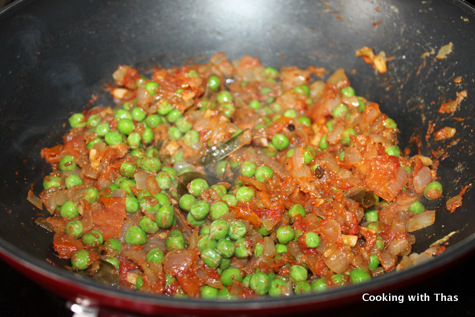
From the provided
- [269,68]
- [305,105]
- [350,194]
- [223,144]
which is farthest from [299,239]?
[269,68]

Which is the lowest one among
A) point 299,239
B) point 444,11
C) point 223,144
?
point 299,239

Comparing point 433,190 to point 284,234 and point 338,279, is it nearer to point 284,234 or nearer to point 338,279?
point 338,279

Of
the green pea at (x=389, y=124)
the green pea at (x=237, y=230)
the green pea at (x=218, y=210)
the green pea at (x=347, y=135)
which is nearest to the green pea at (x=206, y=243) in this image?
the green pea at (x=237, y=230)

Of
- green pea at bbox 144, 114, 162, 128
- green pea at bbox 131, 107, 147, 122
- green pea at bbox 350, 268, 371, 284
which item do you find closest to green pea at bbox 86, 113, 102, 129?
green pea at bbox 131, 107, 147, 122

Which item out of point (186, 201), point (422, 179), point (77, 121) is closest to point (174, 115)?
point (77, 121)

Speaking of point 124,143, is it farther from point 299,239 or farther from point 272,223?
point 299,239
